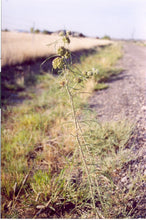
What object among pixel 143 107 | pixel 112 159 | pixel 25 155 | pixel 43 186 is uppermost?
pixel 143 107

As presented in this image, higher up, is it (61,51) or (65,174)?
(61,51)

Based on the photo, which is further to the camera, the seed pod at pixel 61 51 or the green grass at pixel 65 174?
the green grass at pixel 65 174

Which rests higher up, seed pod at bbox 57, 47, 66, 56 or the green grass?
seed pod at bbox 57, 47, 66, 56

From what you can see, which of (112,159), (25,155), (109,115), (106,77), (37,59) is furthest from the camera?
(37,59)

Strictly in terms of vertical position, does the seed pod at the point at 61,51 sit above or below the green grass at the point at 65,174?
above

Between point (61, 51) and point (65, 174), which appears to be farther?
point (65, 174)

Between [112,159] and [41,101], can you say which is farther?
[41,101]

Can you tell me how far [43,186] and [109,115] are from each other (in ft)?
3.25

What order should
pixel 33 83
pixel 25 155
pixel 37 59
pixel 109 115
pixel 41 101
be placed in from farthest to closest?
pixel 37 59 < pixel 33 83 < pixel 41 101 < pixel 109 115 < pixel 25 155

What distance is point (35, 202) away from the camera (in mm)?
1287

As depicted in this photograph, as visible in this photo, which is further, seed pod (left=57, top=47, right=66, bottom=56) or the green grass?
the green grass

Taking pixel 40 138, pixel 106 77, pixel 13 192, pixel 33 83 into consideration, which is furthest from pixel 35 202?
pixel 33 83

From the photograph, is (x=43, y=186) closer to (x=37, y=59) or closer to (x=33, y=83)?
(x=33, y=83)

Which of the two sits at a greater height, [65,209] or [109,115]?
[109,115]
